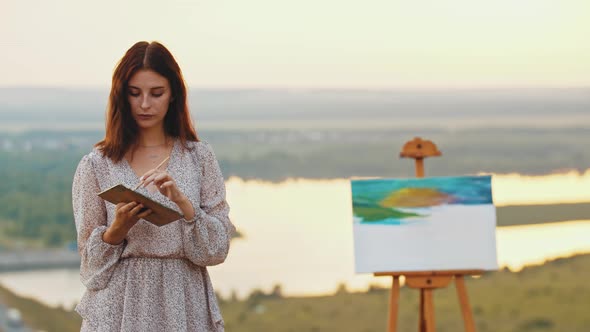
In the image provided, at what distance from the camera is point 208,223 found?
220cm

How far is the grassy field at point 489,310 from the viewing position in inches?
196

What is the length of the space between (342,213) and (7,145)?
1.75 m

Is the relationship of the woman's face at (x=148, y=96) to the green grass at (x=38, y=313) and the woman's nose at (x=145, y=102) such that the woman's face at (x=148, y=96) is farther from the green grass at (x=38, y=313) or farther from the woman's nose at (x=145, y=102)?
the green grass at (x=38, y=313)

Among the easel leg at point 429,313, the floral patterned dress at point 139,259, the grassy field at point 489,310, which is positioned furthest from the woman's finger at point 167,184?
the grassy field at point 489,310

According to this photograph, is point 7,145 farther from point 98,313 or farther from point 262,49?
point 98,313

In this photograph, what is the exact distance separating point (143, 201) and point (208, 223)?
0.20 meters

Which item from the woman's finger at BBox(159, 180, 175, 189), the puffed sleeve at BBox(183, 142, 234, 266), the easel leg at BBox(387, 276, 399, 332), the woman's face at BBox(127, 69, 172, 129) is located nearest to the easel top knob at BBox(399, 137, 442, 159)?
the easel leg at BBox(387, 276, 399, 332)

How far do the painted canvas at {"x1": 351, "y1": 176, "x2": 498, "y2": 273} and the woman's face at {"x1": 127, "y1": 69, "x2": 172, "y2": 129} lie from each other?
1.25 metres

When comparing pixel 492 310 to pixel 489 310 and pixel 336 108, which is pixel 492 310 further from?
pixel 336 108

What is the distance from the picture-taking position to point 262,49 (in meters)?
4.86

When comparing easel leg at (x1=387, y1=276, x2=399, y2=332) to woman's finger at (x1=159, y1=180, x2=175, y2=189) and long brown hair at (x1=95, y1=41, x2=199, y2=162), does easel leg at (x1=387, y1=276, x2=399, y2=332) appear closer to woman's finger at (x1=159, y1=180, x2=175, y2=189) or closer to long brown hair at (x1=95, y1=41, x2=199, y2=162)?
long brown hair at (x1=95, y1=41, x2=199, y2=162)

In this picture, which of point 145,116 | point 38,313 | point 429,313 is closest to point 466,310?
point 429,313

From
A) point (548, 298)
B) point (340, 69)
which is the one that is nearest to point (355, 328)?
point (548, 298)

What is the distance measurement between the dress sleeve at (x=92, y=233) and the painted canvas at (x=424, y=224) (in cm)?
128
